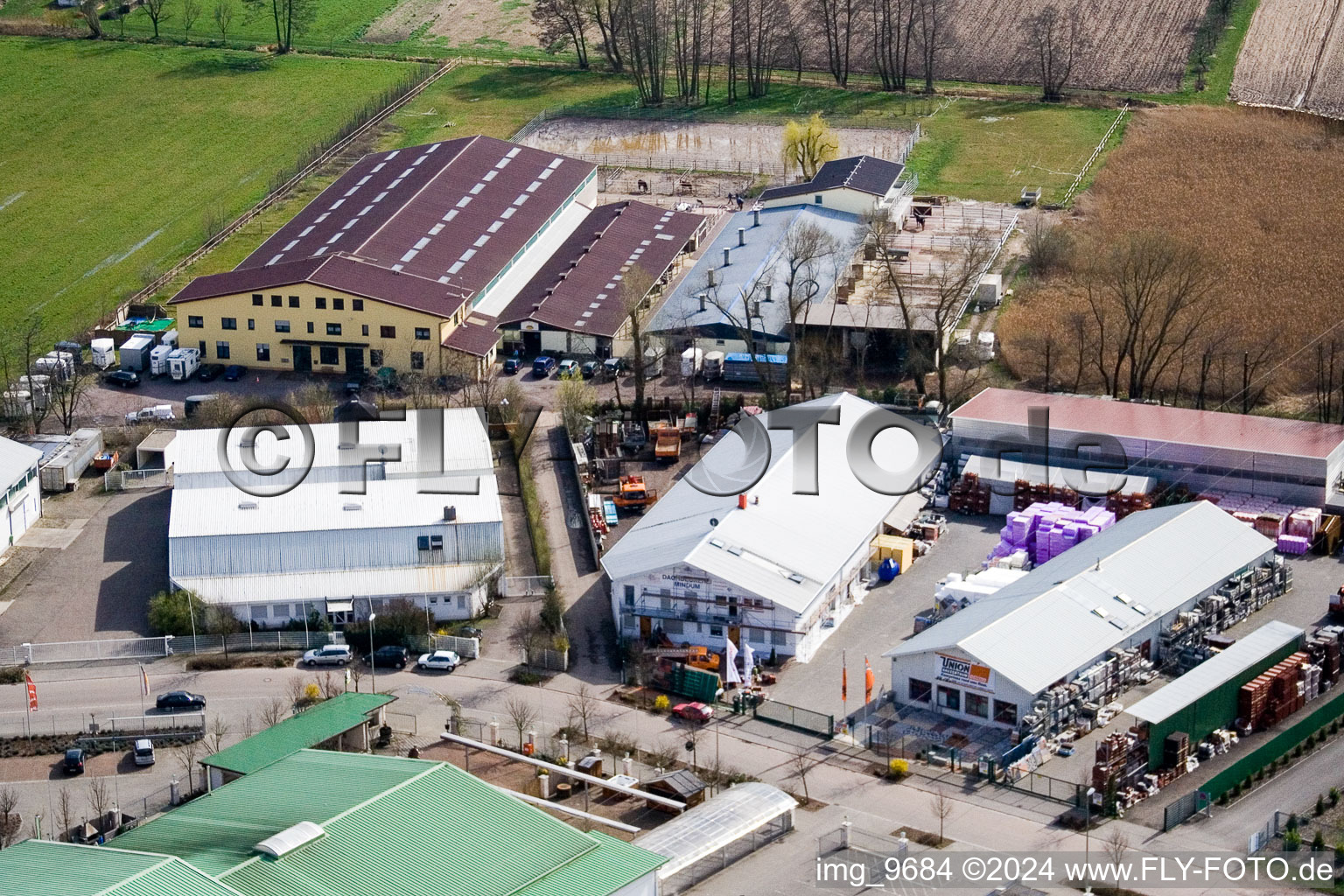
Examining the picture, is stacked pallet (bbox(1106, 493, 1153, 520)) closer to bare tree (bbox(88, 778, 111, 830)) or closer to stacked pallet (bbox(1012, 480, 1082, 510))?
stacked pallet (bbox(1012, 480, 1082, 510))

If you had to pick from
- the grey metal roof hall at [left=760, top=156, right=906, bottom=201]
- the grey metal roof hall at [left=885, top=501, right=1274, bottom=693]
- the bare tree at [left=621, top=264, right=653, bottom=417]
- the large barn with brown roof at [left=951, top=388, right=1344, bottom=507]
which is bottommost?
the grey metal roof hall at [left=885, top=501, right=1274, bottom=693]

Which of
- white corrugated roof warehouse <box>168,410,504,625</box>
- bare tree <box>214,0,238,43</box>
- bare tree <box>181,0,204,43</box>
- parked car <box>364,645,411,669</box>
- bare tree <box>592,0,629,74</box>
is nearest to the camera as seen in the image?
parked car <box>364,645,411,669</box>

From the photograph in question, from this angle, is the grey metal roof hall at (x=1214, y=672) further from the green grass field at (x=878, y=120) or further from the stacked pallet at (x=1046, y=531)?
the green grass field at (x=878, y=120)

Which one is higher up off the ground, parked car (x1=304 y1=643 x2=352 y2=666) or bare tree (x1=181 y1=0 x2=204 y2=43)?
bare tree (x1=181 y1=0 x2=204 y2=43)

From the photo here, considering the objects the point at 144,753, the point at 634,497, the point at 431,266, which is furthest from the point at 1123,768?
the point at 431,266

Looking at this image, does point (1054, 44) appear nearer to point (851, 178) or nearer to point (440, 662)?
point (851, 178)

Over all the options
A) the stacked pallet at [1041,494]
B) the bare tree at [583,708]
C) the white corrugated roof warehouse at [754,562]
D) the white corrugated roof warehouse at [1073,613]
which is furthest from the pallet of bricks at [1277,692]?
the bare tree at [583,708]

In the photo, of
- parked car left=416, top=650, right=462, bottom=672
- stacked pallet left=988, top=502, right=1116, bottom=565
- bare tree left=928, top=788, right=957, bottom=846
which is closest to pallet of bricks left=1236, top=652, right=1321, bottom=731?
bare tree left=928, top=788, right=957, bottom=846
